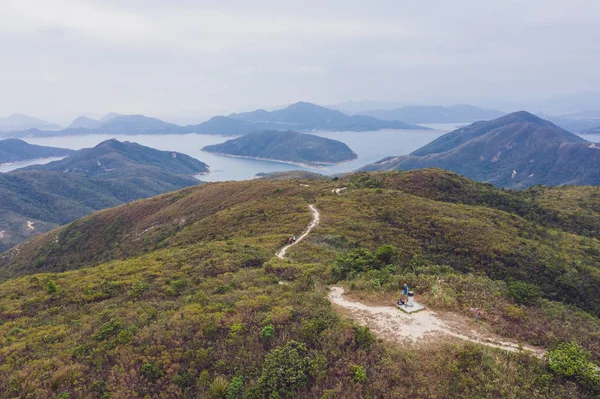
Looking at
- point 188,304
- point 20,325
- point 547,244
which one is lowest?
point 547,244

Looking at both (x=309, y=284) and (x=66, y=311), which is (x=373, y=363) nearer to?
(x=309, y=284)

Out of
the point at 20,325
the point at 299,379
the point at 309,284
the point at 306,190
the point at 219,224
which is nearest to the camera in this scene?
the point at 299,379

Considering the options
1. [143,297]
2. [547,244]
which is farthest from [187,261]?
[547,244]

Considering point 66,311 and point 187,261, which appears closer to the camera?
point 66,311

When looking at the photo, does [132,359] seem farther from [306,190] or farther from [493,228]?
[306,190]

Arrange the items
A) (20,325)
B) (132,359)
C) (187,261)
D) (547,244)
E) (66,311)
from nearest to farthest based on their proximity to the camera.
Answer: (132,359), (20,325), (66,311), (187,261), (547,244)

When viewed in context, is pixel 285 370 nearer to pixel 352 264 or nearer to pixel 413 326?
pixel 413 326

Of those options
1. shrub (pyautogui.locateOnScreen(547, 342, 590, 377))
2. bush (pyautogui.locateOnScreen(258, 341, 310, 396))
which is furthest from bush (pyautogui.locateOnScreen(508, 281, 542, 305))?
bush (pyautogui.locateOnScreen(258, 341, 310, 396))

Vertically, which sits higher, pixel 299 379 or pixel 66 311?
pixel 299 379
